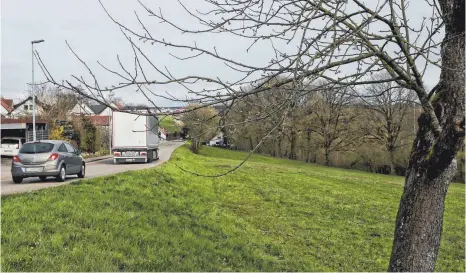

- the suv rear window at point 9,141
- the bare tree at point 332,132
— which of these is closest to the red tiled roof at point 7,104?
the suv rear window at point 9,141

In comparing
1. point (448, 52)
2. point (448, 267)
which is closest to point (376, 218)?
point (448, 267)

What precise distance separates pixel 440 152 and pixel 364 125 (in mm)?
39635

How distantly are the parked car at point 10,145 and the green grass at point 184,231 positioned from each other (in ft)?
66.3

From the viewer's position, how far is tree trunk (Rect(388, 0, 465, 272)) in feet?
10.7

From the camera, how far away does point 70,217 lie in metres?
6.96

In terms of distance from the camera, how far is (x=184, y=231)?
7.63m

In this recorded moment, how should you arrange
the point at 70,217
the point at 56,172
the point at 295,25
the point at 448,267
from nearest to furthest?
the point at 295,25, the point at 70,217, the point at 448,267, the point at 56,172

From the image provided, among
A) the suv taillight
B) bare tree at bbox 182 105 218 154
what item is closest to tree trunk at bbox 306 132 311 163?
the suv taillight

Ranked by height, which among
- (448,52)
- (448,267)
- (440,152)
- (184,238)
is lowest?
(448,267)

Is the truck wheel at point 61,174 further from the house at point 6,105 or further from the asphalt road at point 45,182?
the house at point 6,105

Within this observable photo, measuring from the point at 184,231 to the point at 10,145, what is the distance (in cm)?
2693

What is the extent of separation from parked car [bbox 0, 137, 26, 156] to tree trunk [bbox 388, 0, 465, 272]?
30.9 meters

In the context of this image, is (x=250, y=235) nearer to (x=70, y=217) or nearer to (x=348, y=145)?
(x=70, y=217)

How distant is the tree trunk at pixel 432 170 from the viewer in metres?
3.26
